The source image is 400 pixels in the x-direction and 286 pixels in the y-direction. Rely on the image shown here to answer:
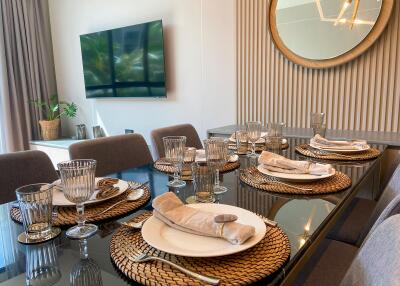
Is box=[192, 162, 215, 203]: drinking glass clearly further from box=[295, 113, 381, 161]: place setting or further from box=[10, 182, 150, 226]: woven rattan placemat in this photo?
box=[295, 113, 381, 161]: place setting

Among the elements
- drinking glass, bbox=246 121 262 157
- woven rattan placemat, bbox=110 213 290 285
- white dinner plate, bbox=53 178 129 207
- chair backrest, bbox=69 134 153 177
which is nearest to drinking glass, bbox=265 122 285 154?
drinking glass, bbox=246 121 262 157

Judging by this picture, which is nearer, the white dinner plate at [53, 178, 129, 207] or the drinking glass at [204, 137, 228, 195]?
the white dinner plate at [53, 178, 129, 207]

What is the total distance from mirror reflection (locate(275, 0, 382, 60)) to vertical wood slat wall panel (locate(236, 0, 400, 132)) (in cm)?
11

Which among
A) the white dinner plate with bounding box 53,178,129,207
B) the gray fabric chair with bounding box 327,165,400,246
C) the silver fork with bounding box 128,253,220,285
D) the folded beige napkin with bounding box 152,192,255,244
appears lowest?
the gray fabric chair with bounding box 327,165,400,246

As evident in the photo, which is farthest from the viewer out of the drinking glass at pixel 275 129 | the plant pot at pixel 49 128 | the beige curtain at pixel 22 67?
the plant pot at pixel 49 128

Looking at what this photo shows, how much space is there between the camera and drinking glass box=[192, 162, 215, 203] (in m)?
0.92

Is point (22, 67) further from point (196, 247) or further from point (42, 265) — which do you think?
point (196, 247)

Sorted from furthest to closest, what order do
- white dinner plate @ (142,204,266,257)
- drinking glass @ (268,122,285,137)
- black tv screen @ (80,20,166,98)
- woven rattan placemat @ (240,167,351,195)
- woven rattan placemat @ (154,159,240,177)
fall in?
black tv screen @ (80,20,166,98), drinking glass @ (268,122,285,137), woven rattan placemat @ (154,159,240,177), woven rattan placemat @ (240,167,351,195), white dinner plate @ (142,204,266,257)

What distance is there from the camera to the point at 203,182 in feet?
3.04

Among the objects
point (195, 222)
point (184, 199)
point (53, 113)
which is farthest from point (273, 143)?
point (53, 113)

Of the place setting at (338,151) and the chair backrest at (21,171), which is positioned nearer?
the chair backrest at (21,171)

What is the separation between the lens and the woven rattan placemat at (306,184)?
96cm

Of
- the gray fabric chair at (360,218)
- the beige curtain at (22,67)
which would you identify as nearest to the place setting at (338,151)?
the gray fabric chair at (360,218)

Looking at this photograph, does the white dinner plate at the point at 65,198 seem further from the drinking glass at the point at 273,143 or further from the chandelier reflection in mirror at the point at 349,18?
the chandelier reflection in mirror at the point at 349,18
